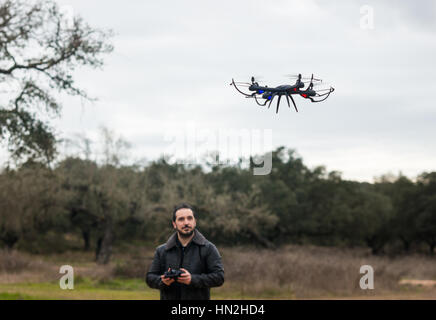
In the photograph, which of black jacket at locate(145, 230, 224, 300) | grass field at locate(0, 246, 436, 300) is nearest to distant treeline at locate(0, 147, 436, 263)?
grass field at locate(0, 246, 436, 300)

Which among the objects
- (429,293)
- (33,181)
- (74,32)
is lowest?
(429,293)

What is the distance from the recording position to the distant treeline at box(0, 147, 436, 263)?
36.1m

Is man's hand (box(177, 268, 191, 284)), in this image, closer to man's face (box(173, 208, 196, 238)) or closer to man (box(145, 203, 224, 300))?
man (box(145, 203, 224, 300))

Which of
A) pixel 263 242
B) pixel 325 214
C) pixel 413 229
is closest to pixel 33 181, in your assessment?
pixel 263 242

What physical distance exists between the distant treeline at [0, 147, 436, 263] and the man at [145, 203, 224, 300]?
22.6 metres

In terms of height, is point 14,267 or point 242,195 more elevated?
point 242,195

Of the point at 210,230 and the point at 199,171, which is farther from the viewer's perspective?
the point at 199,171

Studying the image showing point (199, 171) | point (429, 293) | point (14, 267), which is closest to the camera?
point (429, 293)

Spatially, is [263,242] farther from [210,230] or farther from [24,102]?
[24,102]

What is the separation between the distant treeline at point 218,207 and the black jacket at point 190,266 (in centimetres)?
2255

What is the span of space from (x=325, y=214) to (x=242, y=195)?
9813 mm

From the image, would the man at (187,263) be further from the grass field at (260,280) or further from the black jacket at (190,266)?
the grass field at (260,280)

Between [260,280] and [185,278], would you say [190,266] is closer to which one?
[185,278]
